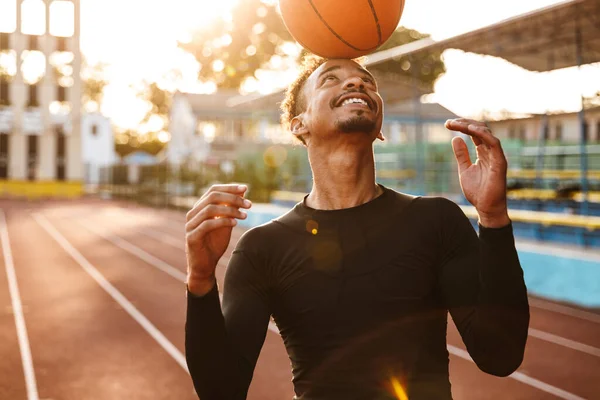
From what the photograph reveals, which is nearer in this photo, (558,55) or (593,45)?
(593,45)

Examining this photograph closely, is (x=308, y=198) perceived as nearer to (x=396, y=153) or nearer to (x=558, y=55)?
(x=558, y=55)

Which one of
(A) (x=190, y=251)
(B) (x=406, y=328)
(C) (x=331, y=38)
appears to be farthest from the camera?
(C) (x=331, y=38)

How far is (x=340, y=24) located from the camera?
95.8 inches

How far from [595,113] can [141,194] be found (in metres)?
23.6

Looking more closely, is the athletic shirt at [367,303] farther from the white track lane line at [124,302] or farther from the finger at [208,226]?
the white track lane line at [124,302]

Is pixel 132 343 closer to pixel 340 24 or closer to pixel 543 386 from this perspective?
pixel 543 386

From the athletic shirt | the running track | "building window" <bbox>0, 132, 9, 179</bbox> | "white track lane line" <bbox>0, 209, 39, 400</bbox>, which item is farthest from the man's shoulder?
"building window" <bbox>0, 132, 9, 179</bbox>

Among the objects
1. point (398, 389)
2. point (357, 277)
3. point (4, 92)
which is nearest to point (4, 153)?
point (4, 92)

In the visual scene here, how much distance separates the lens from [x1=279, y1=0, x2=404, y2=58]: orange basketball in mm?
2414

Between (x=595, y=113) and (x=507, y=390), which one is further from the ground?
(x=595, y=113)

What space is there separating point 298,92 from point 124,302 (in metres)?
7.21

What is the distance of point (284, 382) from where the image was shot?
559 cm

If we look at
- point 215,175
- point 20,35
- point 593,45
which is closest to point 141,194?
point 215,175

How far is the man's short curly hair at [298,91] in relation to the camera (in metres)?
2.28
